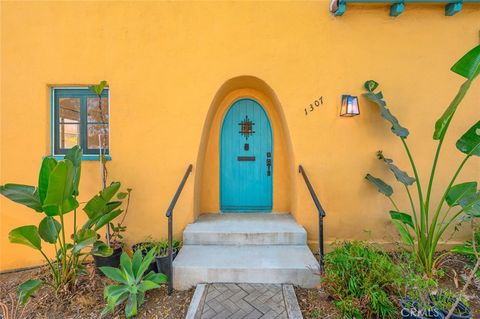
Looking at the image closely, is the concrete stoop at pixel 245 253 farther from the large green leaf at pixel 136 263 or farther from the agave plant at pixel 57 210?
the agave plant at pixel 57 210

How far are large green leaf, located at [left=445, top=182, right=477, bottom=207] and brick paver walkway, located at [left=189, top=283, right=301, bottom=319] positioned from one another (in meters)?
2.33

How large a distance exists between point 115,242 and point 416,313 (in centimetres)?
407

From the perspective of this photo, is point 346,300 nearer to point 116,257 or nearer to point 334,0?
point 116,257

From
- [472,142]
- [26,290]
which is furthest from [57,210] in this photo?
[472,142]

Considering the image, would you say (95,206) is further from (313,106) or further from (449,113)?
(449,113)

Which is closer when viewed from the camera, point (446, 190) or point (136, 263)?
point (136, 263)

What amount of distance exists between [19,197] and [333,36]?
5.06 metres

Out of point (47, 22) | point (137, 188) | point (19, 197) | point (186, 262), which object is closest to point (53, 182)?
point (19, 197)

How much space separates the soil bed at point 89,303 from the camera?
284cm

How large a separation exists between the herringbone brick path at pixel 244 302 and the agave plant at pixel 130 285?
0.66 meters

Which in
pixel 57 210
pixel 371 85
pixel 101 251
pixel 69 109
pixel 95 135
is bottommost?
pixel 101 251

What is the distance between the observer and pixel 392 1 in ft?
12.1

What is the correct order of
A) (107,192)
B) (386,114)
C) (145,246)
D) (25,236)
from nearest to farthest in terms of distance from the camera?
(25,236) → (107,192) → (386,114) → (145,246)

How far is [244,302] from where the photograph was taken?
2.82 meters
